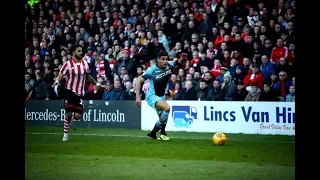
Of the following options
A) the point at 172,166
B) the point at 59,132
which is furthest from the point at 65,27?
the point at 172,166

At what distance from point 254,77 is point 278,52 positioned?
113cm

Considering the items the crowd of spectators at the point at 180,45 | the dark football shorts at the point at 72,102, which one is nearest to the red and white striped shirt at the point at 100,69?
the crowd of spectators at the point at 180,45

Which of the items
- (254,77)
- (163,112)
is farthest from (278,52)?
(163,112)

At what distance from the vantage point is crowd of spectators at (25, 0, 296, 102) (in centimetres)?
1867

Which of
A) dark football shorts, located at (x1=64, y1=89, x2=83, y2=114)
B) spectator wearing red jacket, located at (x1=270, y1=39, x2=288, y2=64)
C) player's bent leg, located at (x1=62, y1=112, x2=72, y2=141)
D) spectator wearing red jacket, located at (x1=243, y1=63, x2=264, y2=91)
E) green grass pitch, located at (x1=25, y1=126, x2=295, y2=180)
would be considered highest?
spectator wearing red jacket, located at (x1=270, y1=39, x2=288, y2=64)

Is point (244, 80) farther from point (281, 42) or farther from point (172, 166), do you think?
point (172, 166)

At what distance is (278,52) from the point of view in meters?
18.7

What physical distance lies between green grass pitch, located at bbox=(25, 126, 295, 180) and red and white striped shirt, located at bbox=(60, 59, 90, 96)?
1391 mm

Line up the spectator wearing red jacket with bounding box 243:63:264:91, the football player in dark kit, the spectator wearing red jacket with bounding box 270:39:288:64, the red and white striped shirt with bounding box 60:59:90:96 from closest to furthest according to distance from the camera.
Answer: the football player in dark kit, the red and white striped shirt with bounding box 60:59:90:96, the spectator wearing red jacket with bounding box 243:63:264:91, the spectator wearing red jacket with bounding box 270:39:288:64

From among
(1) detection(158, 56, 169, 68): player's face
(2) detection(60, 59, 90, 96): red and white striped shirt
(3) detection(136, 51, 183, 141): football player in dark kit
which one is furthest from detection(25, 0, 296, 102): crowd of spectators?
(2) detection(60, 59, 90, 96): red and white striped shirt

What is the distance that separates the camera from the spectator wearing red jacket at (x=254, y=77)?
18.4m

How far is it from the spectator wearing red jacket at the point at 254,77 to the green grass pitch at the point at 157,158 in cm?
197

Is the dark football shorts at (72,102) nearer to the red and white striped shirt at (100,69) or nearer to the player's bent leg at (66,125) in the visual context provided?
the player's bent leg at (66,125)

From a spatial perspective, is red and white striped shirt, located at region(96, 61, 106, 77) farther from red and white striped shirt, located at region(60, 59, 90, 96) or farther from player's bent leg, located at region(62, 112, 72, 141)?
player's bent leg, located at region(62, 112, 72, 141)
